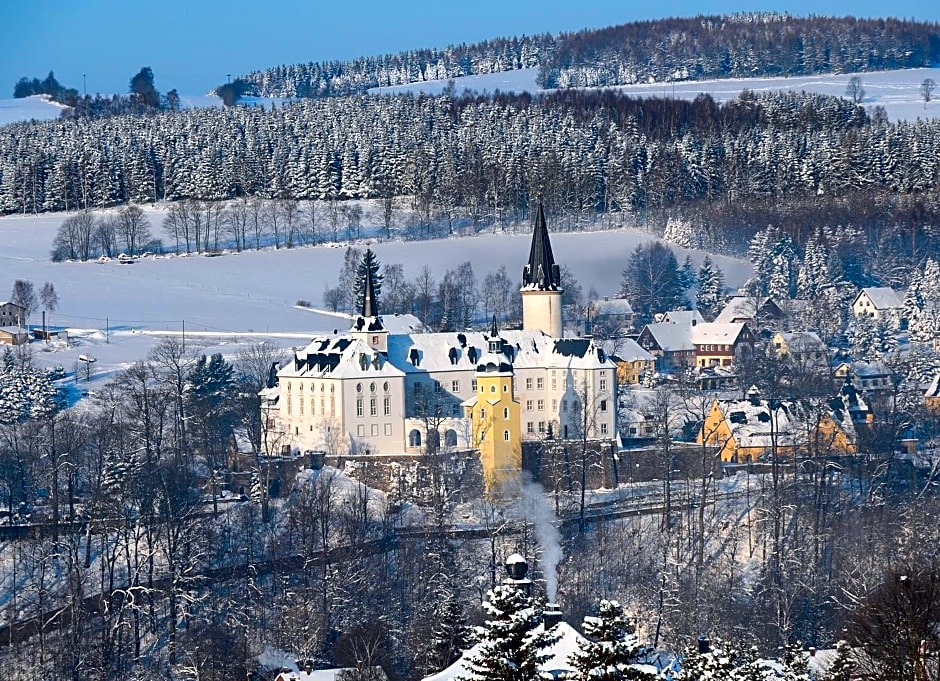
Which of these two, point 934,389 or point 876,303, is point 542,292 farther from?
point 876,303

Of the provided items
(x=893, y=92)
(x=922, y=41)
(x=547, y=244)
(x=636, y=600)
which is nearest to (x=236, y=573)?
(x=636, y=600)

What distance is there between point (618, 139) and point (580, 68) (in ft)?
244

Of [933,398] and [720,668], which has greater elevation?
[720,668]

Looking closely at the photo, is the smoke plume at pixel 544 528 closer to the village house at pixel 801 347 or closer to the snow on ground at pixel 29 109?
the village house at pixel 801 347

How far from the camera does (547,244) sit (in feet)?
224

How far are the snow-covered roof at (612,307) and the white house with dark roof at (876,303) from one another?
11.4 metres

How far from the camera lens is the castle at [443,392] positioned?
6038 cm

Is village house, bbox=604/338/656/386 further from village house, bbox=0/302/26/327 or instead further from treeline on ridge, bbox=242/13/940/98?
treeline on ridge, bbox=242/13/940/98

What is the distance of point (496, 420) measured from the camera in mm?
59594

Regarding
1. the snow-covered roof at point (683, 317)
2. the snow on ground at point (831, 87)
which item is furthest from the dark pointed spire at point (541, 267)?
the snow on ground at point (831, 87)

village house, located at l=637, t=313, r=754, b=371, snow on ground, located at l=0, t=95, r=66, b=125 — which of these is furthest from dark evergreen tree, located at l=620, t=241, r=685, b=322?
snow on ground, located at l=0, t=95, r=66, b=125

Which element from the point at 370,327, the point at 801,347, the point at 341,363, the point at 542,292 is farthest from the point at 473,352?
the point at 801,347

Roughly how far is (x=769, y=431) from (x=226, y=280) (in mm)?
42997

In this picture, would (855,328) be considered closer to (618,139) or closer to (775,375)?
(775,375)
